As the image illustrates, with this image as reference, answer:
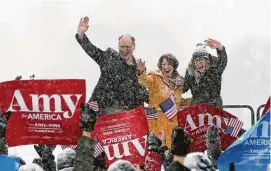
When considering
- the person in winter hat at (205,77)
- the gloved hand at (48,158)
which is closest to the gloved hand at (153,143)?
the person in winter hat at (205,77)

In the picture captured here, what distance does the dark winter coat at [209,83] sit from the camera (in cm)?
969

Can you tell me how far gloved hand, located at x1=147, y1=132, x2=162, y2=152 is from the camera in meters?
8.77

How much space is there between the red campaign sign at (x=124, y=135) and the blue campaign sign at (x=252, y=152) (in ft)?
3.42

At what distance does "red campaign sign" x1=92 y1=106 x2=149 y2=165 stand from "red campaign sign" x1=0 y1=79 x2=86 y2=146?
35cm

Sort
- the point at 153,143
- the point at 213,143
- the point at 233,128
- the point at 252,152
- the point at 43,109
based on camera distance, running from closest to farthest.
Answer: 1. the point at 252,152
2. the point at 153,143
3. the point at 213,143
4. the point at 233,128
5. the point at 43,109

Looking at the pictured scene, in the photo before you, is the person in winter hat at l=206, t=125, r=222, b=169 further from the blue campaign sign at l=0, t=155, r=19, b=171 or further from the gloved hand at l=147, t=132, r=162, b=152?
the blue campaign sign at l=0, t=155, r=19, b=171

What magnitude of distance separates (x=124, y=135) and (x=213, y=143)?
3.14 ft

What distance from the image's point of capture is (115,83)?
979cm

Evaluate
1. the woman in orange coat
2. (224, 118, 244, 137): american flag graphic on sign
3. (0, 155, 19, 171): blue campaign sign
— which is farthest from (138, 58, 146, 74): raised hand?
(0, 155, 19, 171): blue campaign sign

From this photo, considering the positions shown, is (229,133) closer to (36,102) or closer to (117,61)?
(117,61)

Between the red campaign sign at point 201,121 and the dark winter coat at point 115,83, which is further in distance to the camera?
the dark winter coat at point 115,83

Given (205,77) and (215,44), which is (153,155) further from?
(215,44)

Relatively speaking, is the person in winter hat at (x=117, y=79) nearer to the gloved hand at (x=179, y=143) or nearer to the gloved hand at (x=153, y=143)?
the gloved hand at (x=153, y=143)

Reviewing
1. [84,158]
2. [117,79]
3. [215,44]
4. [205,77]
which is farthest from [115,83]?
[84,158]
